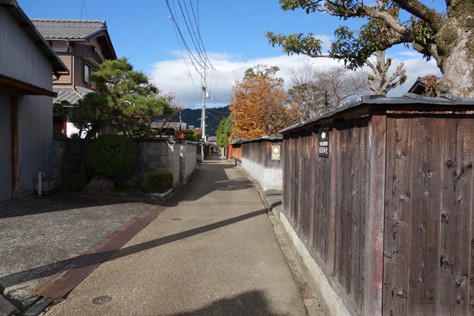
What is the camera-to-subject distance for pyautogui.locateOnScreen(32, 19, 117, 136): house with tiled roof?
61.6 feet

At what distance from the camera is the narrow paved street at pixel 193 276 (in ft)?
15.3

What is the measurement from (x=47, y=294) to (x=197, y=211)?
268 inches

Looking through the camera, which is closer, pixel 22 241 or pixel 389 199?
pixel 389 199

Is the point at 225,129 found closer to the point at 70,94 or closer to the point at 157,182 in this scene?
the point at 70,94

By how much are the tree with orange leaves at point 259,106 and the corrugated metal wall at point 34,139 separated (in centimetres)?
1892

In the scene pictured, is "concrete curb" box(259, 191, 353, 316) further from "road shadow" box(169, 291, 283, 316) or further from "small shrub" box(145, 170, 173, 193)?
"small shrub" box(145, 170, 173, 193)

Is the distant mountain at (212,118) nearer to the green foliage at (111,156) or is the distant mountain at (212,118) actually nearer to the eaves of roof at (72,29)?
the eaves of roof at (72,29)

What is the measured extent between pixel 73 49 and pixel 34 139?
844 centimetres

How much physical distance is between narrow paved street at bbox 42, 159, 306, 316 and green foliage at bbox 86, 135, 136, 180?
13.1 ft

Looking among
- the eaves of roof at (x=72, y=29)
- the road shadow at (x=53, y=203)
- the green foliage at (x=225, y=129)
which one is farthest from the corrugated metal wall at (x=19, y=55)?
the green foliage at (x=225, y=129)

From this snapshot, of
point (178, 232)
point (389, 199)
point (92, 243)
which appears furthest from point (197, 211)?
point (389, 199)

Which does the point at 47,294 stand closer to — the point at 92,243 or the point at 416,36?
the point at 92,243

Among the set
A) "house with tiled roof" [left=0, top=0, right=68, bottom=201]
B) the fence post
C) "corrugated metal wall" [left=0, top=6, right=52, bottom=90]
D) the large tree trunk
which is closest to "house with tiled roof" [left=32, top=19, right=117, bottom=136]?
"corrugated metal wall" [left=0, top=6, right=52, bottom=90]

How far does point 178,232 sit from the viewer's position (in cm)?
863
